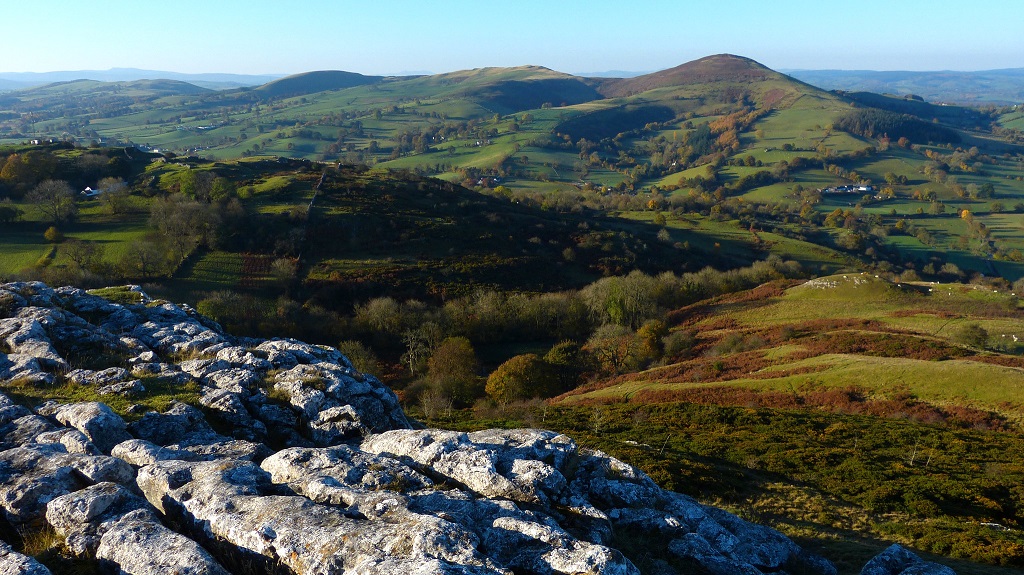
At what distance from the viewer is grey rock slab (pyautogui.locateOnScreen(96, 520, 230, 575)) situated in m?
9.90

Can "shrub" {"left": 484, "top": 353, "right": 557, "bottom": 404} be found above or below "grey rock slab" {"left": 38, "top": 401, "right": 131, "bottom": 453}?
below

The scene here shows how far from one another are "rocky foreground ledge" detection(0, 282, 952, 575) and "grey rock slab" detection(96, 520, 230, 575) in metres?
0.04

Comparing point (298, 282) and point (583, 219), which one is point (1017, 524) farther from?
point (583, 219)

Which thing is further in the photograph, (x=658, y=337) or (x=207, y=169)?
(x=207, y=169)

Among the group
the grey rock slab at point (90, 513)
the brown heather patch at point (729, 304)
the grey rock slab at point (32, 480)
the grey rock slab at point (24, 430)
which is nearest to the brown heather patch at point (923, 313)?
the brown heather patch at point (729, 304)

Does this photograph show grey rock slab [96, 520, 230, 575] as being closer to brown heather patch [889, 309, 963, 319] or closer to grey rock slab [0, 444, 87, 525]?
grey rock slab [0, 444, 87, 525]

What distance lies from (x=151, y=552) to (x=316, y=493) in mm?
3487

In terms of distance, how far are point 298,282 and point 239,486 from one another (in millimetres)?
94569

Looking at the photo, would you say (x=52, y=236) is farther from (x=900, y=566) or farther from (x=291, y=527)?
(x=900, y=566)

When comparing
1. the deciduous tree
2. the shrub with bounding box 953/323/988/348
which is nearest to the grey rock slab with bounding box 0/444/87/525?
the shrub with bounding box 953/323/988/348

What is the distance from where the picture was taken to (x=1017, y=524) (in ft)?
76.6

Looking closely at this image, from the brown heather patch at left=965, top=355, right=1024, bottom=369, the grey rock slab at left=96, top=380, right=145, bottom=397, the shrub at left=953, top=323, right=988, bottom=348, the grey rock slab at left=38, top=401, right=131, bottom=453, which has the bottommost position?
Result: the shrub at left=953, top=323, right=988, bottom=348

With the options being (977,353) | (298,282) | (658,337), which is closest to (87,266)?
(298,282)

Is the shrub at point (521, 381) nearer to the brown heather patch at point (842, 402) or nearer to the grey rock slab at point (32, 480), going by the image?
the brown heather patch at point (842, 402)
